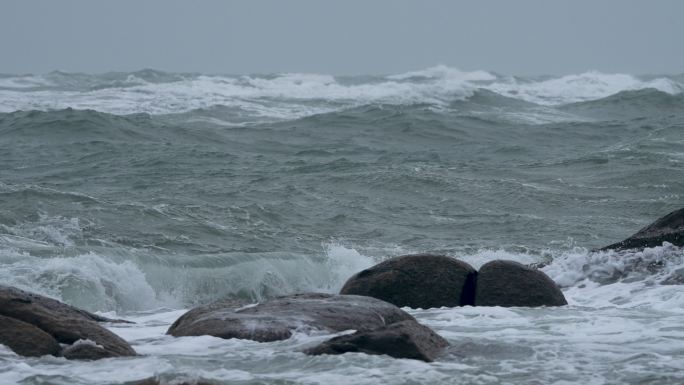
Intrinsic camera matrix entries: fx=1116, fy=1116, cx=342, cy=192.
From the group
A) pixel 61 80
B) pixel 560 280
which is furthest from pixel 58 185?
pixel 61 80

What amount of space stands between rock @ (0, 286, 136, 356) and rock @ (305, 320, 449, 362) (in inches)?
43.6

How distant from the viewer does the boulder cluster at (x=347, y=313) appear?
626cm

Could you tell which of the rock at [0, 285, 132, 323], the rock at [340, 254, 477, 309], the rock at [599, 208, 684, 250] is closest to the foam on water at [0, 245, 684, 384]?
the rock at [340, 254, 477, 309]

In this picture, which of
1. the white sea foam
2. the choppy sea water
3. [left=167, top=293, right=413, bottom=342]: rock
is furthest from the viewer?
the white sea foam

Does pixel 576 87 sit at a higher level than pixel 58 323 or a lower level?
higher

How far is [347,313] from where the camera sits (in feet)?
23.3

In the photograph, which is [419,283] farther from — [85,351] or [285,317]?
[85,351]

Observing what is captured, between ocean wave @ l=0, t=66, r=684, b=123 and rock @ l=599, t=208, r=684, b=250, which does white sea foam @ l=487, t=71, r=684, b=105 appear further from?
rock @ l=599, t=208, r=684, b=250

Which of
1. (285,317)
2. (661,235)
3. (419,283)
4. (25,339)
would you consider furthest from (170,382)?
(661,235)

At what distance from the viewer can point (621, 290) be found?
9039mm

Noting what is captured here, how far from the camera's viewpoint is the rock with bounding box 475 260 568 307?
841 cm

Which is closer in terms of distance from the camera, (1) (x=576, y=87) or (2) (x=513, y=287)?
(2) (x=513, y=287)

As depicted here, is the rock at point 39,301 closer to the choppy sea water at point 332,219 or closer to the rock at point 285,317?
the choppy sea water at point 332,219

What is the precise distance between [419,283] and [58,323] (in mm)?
3092
